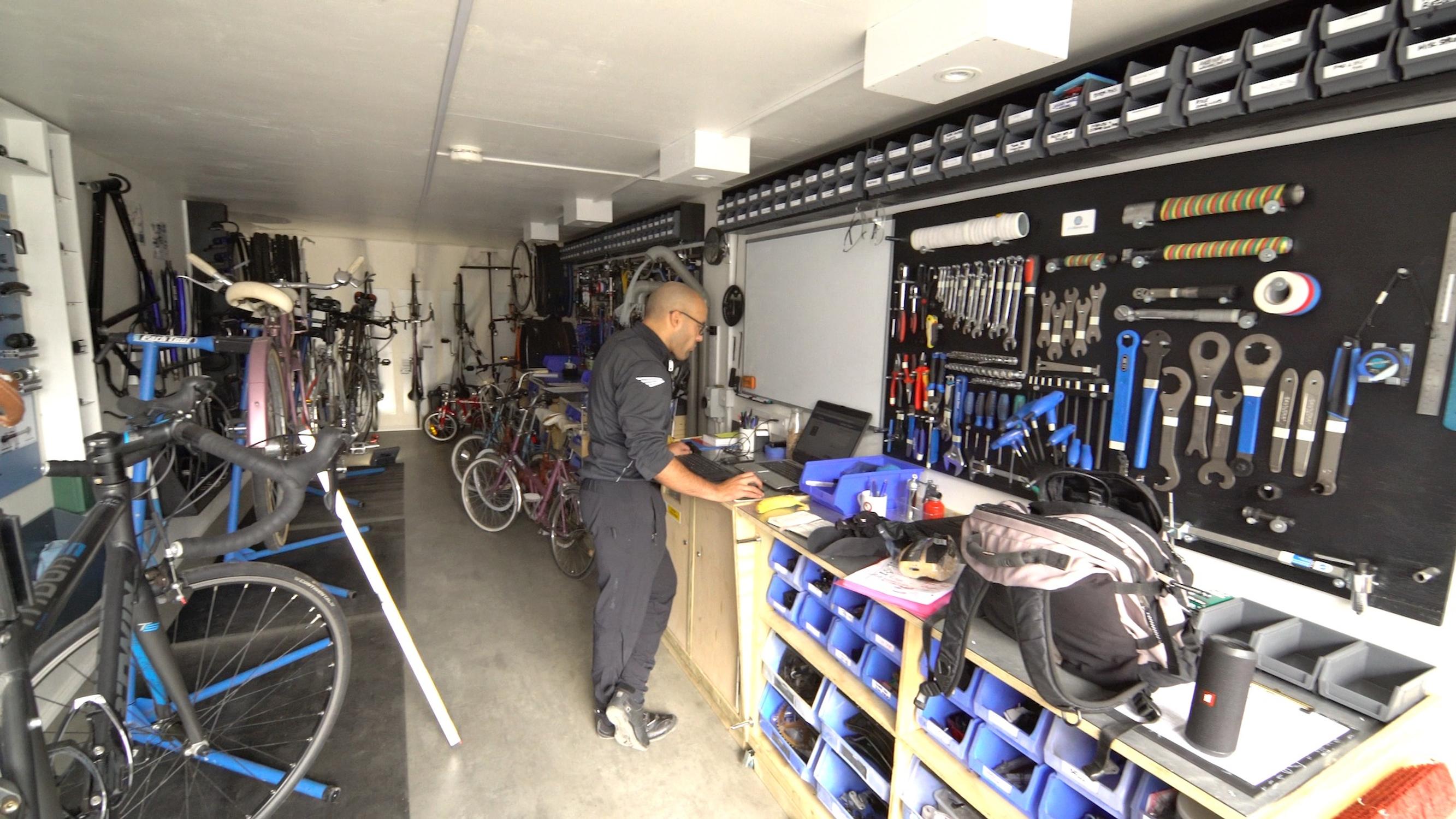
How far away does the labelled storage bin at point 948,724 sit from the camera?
1.46 meters

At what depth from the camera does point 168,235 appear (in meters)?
4.34

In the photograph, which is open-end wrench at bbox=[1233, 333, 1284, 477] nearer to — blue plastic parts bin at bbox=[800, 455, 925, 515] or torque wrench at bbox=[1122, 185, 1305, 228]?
torque wrench at bbox=[1122, 185, 1305, 228]

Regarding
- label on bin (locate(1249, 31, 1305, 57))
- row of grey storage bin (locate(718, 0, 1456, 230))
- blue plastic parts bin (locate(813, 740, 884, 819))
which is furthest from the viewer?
blue plastic parts bin (locate(813, 740, 884, 819))

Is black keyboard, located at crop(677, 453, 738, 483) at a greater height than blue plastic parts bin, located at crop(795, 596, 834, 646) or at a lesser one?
greater

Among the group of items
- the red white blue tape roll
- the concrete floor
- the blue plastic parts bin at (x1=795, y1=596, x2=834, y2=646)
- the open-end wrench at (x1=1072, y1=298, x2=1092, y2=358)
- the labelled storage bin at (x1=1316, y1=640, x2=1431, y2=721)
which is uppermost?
the red white blue tape roll

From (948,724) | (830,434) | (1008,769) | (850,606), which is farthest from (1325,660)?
(830,434)

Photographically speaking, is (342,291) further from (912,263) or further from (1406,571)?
(1406,571)

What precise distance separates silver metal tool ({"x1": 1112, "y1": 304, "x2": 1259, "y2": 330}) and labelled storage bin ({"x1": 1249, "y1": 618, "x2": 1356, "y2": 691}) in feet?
2.31

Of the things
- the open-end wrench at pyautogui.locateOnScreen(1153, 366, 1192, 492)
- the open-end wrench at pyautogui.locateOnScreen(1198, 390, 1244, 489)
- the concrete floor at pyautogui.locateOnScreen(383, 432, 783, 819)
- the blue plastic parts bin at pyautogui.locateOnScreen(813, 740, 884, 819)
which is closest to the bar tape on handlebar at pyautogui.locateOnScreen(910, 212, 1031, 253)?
the open-end wrench at pyautogui.locateOnScreen(1153, 366, 1192, 492)

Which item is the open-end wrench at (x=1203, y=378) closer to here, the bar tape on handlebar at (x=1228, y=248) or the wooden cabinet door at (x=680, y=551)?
the bar tape on handlebar at (x=1228, y=248)

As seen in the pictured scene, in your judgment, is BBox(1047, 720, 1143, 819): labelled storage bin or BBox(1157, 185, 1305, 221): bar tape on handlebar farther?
BBox(1157, 185, 1305, 221): bar tape on handlebar

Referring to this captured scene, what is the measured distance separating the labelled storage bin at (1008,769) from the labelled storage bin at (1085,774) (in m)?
0.06

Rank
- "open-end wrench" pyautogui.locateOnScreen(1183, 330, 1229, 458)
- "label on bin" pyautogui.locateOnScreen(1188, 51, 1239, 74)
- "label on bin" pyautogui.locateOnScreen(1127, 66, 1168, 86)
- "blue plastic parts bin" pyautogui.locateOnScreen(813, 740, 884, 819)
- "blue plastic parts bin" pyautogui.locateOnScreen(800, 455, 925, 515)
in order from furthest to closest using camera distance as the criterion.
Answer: "blue plastic parts bin" pyautogui.locateOnScreen(800, 455, 925, 515)
"blue plastic parts bin" pyautogui.locateOnScreen(813, 740, 884, 819)
"open-end wrench" pyautogui.locateOnScreen(1183, 330, 1229, 458)
"label on bin" pyautogui.locateOnScreen(1127, 66, 1168, 86)
"label on bin" pyautogui.locateOnScreen(1188, 51, 1239, 74)

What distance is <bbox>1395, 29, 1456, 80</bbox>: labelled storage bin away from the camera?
1.08 metres
